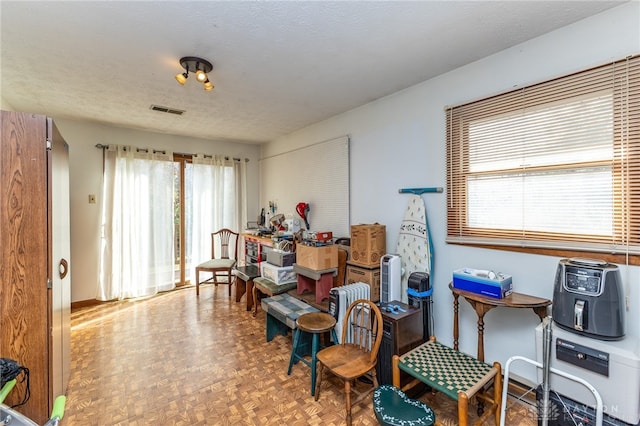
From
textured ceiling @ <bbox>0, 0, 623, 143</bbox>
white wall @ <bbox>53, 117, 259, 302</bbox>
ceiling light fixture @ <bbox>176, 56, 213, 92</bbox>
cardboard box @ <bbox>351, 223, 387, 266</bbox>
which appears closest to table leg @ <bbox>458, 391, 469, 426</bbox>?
cardboard box @ <bbox>351, 223, 387, 266</bbox>

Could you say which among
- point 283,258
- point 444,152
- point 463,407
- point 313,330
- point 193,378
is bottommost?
point 193,378

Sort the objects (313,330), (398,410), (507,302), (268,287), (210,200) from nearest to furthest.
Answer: (398,410)
(507,302)
(313,330)
(268,287)
(210,200)

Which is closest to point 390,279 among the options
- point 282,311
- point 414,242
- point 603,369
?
point 414,242

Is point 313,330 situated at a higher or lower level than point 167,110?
lower

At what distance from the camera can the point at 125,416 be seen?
190 cm

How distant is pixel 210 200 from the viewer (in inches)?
193

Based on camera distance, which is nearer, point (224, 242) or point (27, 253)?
point (27, 253)

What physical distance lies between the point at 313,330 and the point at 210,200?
3.55m

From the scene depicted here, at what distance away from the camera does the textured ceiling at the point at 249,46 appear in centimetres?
164

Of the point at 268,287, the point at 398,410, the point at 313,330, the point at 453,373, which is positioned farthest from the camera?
the point at 268,287

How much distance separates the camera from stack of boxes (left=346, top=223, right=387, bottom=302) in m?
2.67

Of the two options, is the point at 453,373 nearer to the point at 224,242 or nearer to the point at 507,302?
the point at 507,302

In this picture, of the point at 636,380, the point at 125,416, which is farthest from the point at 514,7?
the point at 125,416

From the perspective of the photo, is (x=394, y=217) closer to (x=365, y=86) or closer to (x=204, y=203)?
(x=365, y=86)
